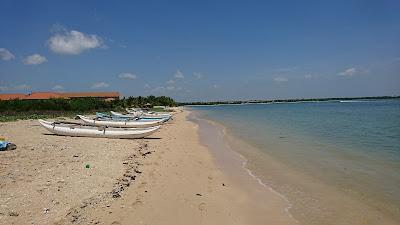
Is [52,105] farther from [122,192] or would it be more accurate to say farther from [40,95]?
[40,95]

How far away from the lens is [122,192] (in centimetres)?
802

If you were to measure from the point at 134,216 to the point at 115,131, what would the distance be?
1293cm

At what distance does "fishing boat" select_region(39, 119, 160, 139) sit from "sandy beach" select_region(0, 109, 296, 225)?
6224 mm

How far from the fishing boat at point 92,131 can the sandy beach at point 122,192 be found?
622cm

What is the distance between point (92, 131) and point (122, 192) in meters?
11.7

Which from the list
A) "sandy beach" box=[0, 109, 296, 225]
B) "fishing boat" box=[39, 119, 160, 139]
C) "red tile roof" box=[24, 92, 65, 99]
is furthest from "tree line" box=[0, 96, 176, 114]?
"sandy beach" box=[0, 109, 296, 225]

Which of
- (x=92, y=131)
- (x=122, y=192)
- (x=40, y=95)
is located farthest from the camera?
(x=40, y=95)

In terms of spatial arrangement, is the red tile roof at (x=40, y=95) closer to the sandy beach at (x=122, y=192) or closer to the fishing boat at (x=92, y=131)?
the fishing boat at (x=92, y=131)

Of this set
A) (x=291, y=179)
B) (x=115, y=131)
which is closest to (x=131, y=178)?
(x=291, y=179)

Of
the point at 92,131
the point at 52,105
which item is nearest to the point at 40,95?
the point at 52,105

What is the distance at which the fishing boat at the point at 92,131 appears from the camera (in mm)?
18875

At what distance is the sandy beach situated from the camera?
6.51m

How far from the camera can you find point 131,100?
77312mm

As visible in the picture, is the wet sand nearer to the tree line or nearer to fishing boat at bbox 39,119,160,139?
fishing boat at bbox 39,119,160,139
